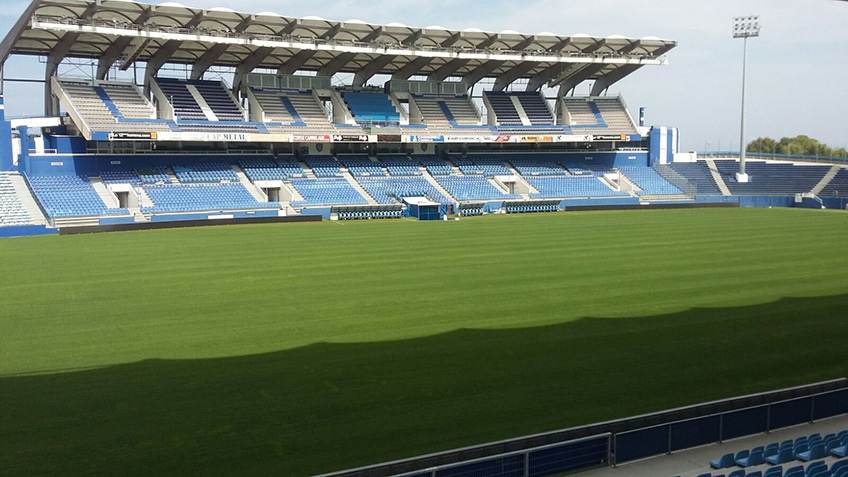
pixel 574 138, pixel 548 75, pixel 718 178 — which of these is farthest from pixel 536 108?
pixel 718 178

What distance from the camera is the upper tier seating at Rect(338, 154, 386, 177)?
206ft

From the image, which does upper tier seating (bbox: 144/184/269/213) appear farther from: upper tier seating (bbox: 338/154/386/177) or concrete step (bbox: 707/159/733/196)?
concrete step (bbox: 707/159/733/196)

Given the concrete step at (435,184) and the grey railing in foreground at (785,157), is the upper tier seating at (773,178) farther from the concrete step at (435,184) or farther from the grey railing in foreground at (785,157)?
the concrete step at (435,184)

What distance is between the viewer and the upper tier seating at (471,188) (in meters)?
62.5

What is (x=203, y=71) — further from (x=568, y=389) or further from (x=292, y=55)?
(x=568, y=389)

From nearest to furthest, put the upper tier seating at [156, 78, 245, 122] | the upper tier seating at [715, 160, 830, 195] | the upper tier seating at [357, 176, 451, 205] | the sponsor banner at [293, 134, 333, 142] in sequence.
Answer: the upper tier seating at [156, 78, 245, 122]
the sponsor banner at [293, 134, 333, 142]
the upper tier seating at [357, 176, 451, 205]
the upper tier seating at [715, 160, 830, 195]

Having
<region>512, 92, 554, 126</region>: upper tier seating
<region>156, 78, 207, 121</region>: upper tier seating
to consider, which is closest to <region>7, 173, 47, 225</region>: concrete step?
<region>156, 78, 207, 121</region>: upper tier seating

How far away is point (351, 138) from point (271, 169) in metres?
6.63

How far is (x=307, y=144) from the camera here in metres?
63.3

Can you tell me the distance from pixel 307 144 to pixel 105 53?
16313 mm

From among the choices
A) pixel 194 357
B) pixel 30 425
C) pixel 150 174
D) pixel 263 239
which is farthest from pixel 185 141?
pixel 30 425

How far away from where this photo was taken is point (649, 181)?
72000 mm

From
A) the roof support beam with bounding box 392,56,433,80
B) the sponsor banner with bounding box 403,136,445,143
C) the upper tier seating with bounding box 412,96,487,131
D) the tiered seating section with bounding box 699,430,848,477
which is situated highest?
the roof support beam with bounding box 392,56,433,80

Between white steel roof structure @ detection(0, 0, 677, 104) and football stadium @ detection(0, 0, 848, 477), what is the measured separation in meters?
0.26
